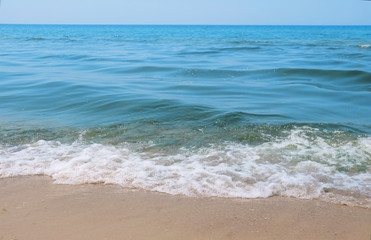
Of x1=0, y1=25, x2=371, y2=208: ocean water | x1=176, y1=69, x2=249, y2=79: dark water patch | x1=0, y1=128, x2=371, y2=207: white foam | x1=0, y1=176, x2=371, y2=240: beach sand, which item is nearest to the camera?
x1=0, y1=176, x2=371, y2=240: beach sand

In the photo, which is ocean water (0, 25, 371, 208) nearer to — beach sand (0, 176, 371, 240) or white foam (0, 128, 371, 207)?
white foam (0, 128, 371, 207)

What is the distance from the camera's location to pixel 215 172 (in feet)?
15.4

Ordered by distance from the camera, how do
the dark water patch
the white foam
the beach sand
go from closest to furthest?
the beach sand
the white foam
the dark water patch

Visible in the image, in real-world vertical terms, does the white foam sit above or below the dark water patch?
above

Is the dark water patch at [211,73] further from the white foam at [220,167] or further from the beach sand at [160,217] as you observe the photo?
the beach sand at [160,217]

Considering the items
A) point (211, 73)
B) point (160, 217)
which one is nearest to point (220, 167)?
point (160, 217)

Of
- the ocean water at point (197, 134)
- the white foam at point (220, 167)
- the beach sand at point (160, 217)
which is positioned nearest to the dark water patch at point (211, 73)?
the ocean water at point (197, 134)

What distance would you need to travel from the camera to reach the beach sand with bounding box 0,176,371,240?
3.30 metres

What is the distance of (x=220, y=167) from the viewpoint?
191 inches

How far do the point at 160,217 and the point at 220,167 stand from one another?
146 centimetres

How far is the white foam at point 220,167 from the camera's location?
167 inches

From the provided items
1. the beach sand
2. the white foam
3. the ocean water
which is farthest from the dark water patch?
the beach sand

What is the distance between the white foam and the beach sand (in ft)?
0.80

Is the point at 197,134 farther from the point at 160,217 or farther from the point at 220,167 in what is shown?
the point at 160,217
